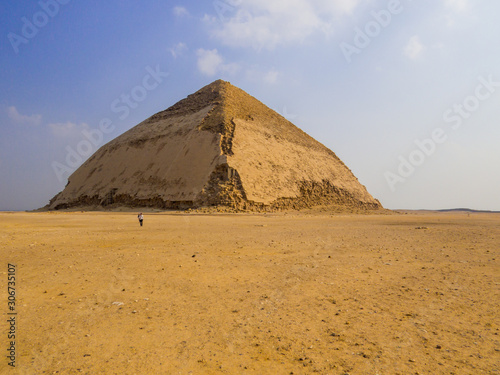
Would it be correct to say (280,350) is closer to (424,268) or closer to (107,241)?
(424,268)

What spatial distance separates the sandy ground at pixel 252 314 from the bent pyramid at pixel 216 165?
20530 mm

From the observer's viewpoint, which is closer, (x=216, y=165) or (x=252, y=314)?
(x=252, y=314)

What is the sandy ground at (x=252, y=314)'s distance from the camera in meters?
2.71

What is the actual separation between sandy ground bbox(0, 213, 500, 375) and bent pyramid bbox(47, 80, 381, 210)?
20530 mm

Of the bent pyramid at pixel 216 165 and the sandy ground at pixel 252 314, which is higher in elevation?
the bent pyramid at pixel 216 165

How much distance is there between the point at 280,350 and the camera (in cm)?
290

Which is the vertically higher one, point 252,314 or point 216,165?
point 216,165

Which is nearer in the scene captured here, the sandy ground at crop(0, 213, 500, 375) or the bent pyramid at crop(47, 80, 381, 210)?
the sandy ground at crop(0, 213, 500, 375)

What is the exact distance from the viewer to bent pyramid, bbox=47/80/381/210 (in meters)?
28.5

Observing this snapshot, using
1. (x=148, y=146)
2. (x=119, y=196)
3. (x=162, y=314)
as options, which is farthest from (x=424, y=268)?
(x=148, y=146)

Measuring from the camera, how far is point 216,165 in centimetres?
2859

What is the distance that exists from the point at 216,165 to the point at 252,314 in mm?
25328

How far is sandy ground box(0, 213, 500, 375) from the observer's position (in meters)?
2.71

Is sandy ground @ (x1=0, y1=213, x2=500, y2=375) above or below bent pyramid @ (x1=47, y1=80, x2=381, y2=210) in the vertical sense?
below
